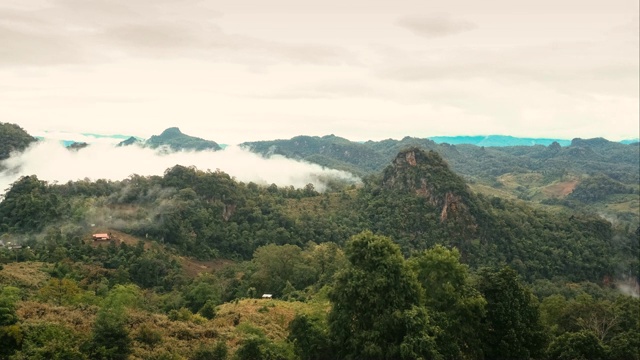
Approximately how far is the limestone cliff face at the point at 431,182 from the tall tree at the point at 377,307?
60739 mm

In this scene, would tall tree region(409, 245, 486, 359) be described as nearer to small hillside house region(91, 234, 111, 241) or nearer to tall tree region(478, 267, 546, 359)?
tall tree region(478, 267, 546, 359)

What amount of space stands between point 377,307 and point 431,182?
64.7 meters

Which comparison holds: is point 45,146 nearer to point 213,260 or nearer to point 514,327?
point 213,260

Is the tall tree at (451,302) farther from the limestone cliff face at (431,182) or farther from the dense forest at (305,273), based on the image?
the limestone cliff face at (431,182)

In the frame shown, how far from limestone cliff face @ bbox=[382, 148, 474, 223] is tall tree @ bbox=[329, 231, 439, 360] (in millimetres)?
60739

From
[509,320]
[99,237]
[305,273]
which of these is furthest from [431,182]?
[509,320]

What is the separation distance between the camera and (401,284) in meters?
22.6

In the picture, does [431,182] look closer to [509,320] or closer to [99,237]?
[99,237]

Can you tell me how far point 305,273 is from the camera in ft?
154

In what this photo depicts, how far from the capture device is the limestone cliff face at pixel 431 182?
3231 inches

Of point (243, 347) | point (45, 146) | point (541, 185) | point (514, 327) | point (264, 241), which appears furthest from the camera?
point (541, 185)

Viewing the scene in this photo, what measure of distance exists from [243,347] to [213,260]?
49888mm

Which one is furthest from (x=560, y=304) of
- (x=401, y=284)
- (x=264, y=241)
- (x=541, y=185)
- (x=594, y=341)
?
(x=541, y=185)

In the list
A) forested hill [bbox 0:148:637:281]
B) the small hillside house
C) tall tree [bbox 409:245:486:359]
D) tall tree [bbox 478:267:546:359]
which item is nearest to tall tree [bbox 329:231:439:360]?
tall tree [bbox 409:245:486:359]
